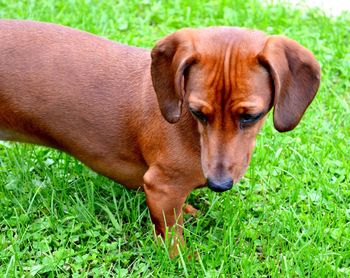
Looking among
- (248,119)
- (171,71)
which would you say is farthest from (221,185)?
(171,71)

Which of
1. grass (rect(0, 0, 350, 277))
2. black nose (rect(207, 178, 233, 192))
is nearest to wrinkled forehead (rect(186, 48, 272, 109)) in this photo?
black nose (rect(207, 178, 233, 192))

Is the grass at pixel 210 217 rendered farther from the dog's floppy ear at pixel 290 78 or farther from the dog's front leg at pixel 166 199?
the dog's floppy ear at pixel 290 78

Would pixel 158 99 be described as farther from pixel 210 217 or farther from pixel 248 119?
pixel 210 217

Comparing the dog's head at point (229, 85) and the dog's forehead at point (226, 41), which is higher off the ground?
the dog's forehead at point (226, 41)

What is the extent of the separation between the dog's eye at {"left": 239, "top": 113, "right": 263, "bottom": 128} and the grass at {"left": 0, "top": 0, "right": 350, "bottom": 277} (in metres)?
0.76

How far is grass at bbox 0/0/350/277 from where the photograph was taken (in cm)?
377

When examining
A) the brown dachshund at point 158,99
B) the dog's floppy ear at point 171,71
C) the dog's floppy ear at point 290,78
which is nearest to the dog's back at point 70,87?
the brown dachshund at point 158,99

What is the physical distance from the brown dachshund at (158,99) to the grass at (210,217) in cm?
23

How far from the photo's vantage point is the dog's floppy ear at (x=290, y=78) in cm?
326

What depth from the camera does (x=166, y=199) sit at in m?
3.72

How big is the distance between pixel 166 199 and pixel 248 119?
70 cm

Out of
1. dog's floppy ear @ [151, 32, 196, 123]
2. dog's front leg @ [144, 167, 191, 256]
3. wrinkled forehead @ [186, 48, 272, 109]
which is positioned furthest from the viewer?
dog's front leg @ [144, 167, 191, 256]

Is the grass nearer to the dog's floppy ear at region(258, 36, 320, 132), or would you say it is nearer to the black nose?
the black nose

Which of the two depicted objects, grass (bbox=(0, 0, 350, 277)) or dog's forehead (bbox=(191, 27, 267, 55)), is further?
grass (bbox=(0, 0, 350, 277))
